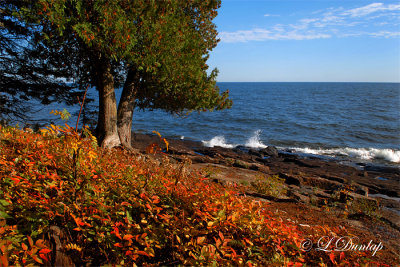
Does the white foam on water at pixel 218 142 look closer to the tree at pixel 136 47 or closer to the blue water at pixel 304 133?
the blue water at pixel 304 133

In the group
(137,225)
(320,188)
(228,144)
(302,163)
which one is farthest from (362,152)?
(137,225)

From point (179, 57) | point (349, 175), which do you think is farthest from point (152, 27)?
point (349, 175)

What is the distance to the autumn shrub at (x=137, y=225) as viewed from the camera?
283cm

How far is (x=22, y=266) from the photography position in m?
2.60

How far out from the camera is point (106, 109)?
9719mm

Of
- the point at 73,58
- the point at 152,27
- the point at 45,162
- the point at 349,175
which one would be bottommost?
the point at 349,175

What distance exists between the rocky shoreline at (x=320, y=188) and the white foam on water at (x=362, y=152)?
3018 mm

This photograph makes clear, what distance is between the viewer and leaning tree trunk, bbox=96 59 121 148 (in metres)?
9.49

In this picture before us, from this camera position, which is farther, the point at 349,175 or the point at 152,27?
the point at 349,175

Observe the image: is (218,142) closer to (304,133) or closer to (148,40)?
(304,133)

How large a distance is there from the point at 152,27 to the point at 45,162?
5625 mm

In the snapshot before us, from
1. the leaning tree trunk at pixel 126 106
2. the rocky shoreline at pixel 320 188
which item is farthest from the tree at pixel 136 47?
the rocky shoreline at pixel 320 188

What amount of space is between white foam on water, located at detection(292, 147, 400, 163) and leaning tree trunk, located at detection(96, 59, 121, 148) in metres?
17.6

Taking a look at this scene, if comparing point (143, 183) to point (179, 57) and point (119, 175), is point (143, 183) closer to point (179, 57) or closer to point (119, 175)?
point (119, 175)
